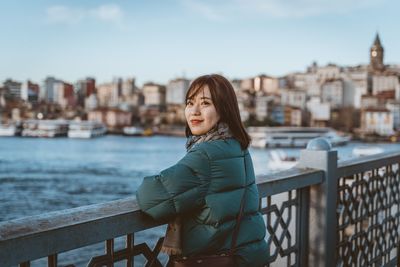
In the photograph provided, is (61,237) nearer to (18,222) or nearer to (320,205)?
(18,222)

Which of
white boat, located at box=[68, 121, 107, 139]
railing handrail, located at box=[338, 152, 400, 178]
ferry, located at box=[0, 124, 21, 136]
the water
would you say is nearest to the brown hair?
railing handrail, located at box=[338, 152, 400, 178]

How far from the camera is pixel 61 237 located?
4.36 ft

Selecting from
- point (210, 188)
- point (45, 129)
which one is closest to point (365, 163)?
point (210, 188)

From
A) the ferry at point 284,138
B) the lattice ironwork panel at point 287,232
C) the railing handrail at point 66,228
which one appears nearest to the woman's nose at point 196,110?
the railing handrail at point 66,228

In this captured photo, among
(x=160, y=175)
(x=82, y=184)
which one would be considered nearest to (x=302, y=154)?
(x=160, y=175)

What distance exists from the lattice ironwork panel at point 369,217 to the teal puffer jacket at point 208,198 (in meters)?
1.37

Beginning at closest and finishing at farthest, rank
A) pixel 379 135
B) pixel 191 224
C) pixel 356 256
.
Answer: pixel 191 224, pixel 356 256, pixel 379 135

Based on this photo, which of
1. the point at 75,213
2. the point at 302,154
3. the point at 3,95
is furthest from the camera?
the point at 3,95

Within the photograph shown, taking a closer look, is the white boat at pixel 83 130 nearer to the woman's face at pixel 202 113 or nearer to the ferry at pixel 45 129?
the ferry at pixel 45 129

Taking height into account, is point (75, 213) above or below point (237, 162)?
below

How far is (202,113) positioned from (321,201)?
1214 mm

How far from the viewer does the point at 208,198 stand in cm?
153

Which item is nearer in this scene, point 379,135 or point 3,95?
point 379,135

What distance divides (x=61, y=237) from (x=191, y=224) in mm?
410
